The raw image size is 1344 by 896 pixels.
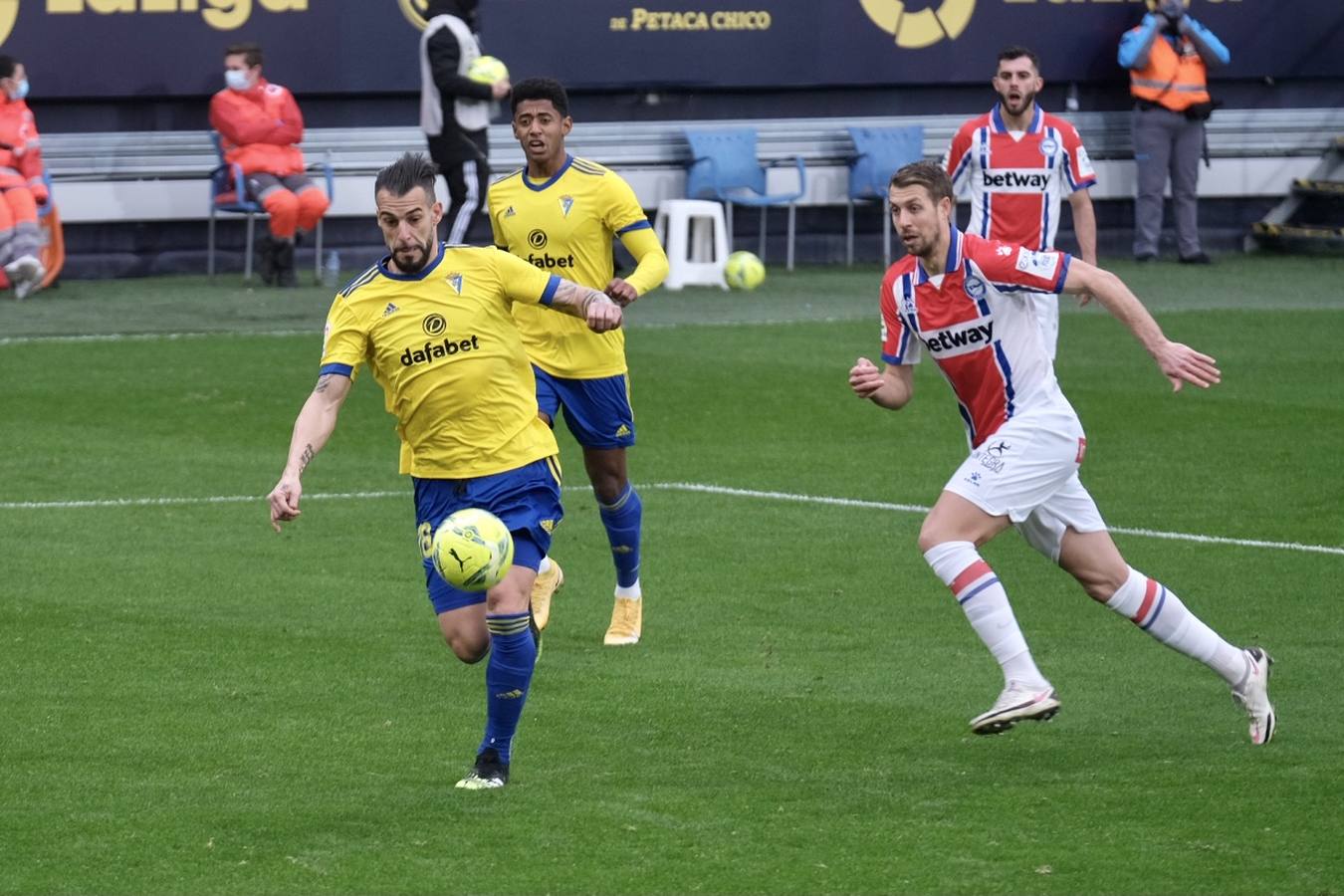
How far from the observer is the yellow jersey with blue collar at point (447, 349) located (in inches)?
289

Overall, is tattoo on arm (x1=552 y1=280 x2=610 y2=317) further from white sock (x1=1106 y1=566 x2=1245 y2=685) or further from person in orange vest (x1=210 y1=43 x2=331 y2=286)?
person in orange vest (x1=210 y1=43 x2=331 y2=286)

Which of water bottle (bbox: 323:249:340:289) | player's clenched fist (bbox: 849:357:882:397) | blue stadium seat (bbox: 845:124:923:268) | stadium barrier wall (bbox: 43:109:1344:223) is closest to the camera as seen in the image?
player's clenched fist (bbox: 849:357:882:397)

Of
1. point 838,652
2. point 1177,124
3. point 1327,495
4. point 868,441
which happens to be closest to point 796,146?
point 1177,124

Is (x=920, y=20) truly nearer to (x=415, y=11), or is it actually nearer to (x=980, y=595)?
(x=415, y=11)

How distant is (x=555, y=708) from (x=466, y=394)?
4.38ft

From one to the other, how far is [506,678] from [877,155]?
17199 millimetres

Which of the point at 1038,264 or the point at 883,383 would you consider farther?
the point at 883,383

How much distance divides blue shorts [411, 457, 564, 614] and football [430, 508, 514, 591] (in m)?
0.20

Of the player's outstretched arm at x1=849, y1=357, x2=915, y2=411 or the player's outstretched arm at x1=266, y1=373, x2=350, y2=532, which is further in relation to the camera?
the player's outstretched arm at x1=849, y1=357, x2=915, y2=411

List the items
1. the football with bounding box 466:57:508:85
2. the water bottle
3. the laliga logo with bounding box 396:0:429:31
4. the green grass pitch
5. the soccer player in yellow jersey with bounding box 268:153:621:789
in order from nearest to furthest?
the green grass pitch → the soccer player in yellow jersey with bounding box 268:153:621:789 → the football with bounding box 466:57:508:85 → the water bottle → the laliga logo with bounding box 396:0:429:31

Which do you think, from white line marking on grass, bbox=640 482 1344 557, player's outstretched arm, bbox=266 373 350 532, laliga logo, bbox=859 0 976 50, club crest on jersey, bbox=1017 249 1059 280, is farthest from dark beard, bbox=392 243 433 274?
laliga logo, bbox=859 0 976 50

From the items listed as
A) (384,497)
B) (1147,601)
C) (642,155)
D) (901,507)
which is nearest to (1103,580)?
(1147,601)

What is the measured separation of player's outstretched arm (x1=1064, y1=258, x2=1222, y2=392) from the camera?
23.8ft

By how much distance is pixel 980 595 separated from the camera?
747cm
